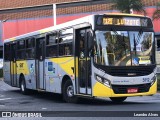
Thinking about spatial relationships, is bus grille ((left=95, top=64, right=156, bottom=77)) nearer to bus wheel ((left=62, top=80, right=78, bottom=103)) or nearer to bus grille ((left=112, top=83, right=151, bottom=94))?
bus grille ((left=112, top=83, right=151, bottom=94))

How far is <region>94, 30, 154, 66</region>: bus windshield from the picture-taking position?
14609 mm

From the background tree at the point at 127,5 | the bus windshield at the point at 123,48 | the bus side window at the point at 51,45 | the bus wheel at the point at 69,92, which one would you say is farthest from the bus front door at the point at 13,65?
the bus windshield at the point at 123,48

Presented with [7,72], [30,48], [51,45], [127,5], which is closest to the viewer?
[51,45]

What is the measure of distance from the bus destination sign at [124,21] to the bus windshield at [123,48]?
0.32 metres

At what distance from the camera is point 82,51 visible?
15375 millimetres

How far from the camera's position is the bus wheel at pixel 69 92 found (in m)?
16.2

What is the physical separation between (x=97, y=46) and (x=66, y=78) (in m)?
2.71

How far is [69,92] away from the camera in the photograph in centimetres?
1639

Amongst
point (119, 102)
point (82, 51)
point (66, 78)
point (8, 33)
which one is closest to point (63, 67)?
point (66, 78)

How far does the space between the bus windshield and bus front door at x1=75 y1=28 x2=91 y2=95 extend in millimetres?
568

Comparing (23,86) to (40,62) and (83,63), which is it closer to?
(40,62)

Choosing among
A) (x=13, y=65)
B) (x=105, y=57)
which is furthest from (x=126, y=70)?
(x=13, y=65)

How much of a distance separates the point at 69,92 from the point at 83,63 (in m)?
1.72

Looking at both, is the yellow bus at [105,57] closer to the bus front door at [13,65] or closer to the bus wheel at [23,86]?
the bus wheel at [23,86]
